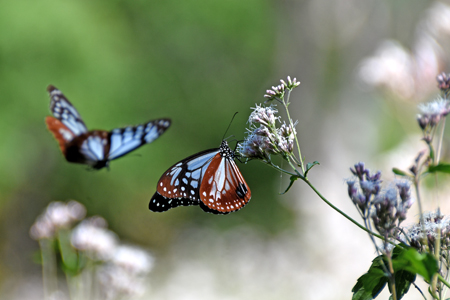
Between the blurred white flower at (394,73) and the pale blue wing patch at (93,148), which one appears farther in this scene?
the blurred white flower at (394,73)

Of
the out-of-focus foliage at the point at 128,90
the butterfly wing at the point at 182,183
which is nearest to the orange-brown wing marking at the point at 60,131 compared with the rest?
the butterfly wing at the point at 182,183

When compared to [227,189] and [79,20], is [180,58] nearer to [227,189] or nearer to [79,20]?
[79,20]

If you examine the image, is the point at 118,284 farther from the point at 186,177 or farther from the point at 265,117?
the point at 265,117

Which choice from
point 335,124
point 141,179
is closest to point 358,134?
point 335,124

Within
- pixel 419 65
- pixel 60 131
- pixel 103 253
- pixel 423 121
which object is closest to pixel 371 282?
pixel 423 121

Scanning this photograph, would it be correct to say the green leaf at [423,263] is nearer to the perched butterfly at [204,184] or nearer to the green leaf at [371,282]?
the green leaf at [371,282]

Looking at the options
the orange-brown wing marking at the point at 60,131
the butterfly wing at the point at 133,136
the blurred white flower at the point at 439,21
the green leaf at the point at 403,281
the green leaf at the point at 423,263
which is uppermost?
the blurred white flower at the point at 439,21
